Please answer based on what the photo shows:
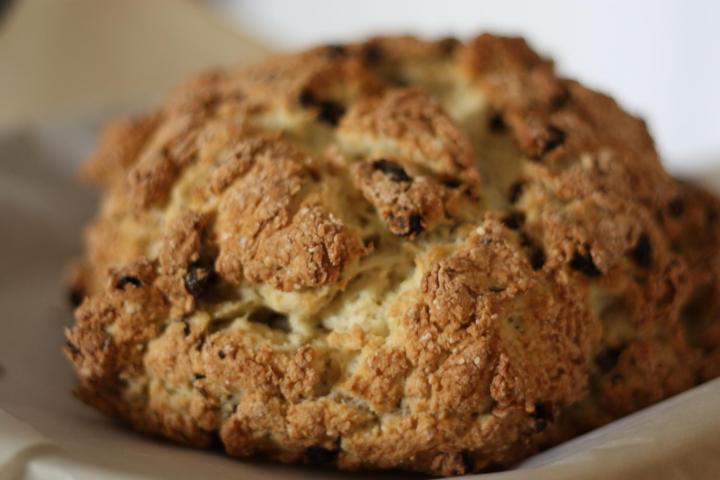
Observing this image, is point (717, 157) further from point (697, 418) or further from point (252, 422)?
point (252, 422)

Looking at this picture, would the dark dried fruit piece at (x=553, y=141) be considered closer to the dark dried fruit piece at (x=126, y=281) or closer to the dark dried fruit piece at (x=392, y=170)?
the dark dried fruit piece at (x=392, y=170)

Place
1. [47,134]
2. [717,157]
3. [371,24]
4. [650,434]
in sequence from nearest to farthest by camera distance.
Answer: [650,434], [717,157], [47,134], [371,24]

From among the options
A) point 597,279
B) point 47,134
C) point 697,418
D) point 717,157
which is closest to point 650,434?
point 697,418

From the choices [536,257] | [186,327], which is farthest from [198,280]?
[536,257]

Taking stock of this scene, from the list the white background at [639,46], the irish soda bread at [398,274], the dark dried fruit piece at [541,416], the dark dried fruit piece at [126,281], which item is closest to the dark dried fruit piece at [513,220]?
the irish soda bread at [398,274]

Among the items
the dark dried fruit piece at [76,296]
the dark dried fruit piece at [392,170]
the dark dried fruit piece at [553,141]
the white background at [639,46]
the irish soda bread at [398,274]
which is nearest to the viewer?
the irish soda bread at [398,274]

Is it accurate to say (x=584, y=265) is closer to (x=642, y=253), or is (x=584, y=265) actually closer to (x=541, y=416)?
(x=642, y=253)
